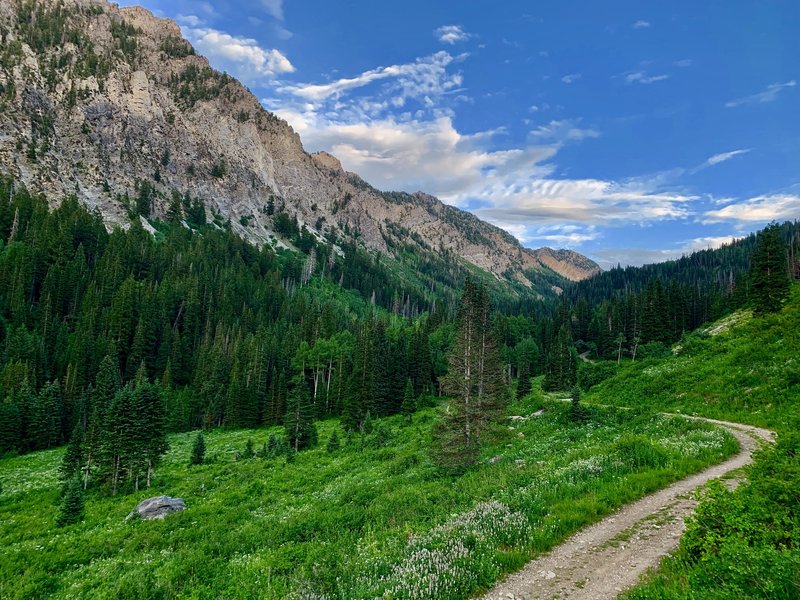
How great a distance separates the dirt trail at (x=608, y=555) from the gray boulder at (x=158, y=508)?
24817 mm

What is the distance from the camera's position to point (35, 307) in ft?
290

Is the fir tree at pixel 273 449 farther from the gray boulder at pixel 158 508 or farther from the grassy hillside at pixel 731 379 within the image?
the grassy hillside at pixel 731 379

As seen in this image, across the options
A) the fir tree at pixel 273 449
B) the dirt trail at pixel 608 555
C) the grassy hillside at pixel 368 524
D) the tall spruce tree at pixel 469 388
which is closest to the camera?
the dirt trail at pixel 608 555

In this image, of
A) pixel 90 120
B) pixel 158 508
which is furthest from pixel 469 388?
pixel 90 120

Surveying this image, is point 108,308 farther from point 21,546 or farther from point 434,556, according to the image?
point 434,556

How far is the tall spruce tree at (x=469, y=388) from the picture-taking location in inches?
919

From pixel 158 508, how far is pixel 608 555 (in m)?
27.6

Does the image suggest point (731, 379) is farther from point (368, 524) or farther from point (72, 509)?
point (72, 509)

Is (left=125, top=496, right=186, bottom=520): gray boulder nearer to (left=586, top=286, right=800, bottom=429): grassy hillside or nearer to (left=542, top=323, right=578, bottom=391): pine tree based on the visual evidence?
(left=586, top=286, right=800, bottom=429): grassy hillside

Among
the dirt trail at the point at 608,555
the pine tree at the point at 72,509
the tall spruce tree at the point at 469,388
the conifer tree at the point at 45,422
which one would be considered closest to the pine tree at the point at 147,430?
the pine tree at the point at 72,509

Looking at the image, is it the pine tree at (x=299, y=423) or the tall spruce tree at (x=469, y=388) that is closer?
the tall spruce tree at (x=469, y=388)

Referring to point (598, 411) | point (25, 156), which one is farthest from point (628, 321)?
point (25, 156)

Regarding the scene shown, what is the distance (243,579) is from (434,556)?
717 centimetres

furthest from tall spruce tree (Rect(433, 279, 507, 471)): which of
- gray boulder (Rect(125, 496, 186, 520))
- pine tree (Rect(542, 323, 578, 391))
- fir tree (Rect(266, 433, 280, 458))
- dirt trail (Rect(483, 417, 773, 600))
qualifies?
pine tree (Rect(542, 323, 578, 391))
